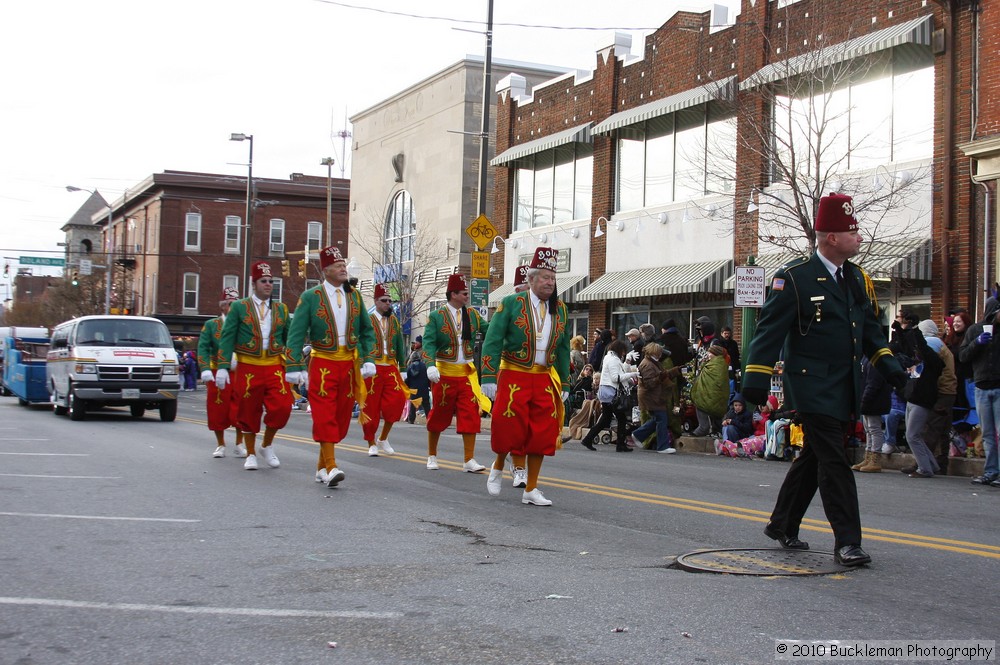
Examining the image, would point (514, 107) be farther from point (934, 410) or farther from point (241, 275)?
point (241, 275)

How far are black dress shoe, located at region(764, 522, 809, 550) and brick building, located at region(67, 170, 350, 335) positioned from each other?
2393 inches

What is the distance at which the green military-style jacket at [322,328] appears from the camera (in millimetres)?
10758

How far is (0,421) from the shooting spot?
70.8ft

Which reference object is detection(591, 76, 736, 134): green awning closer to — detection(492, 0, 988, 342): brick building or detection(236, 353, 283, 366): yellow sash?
detection(492, 0, 988, 342): brick building

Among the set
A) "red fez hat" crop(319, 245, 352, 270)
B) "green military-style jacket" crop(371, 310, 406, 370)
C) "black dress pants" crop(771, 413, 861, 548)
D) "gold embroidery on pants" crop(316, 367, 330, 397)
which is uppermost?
"red fez hat" crop(319, 245, 352, 270)

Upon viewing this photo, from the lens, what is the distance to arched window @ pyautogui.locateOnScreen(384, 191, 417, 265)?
43.5 meters

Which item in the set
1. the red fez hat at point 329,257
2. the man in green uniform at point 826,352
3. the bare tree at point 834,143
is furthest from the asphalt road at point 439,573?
the bare tree at point 834,143

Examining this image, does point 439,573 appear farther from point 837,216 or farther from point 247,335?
point 247,335

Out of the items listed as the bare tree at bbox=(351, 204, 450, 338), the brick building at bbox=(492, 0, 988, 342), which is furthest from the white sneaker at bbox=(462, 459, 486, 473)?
the bare tree at bbox=(351, 204, 450, 338)

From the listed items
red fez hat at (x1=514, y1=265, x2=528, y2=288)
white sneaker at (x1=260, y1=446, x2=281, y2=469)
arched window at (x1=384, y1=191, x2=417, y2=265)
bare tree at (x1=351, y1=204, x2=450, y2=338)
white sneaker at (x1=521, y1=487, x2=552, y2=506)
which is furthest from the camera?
arched window at (x1=384, y1=191, x2=417, y2=265)

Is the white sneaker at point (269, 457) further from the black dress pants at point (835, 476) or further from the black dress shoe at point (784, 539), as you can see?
the black dress pants at point (835, 476)

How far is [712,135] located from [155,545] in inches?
841

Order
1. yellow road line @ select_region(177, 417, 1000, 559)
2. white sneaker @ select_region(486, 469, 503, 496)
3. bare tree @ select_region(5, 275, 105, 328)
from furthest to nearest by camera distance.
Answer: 1. bare tree @ select_region(5, 275, 105, 328)
2. white sneaker @ select_region(486, 469, 503, 496)
3. yellow road line @ select_region(177, 417, 1000, 559)

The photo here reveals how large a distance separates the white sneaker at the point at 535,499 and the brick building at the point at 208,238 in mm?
58074
